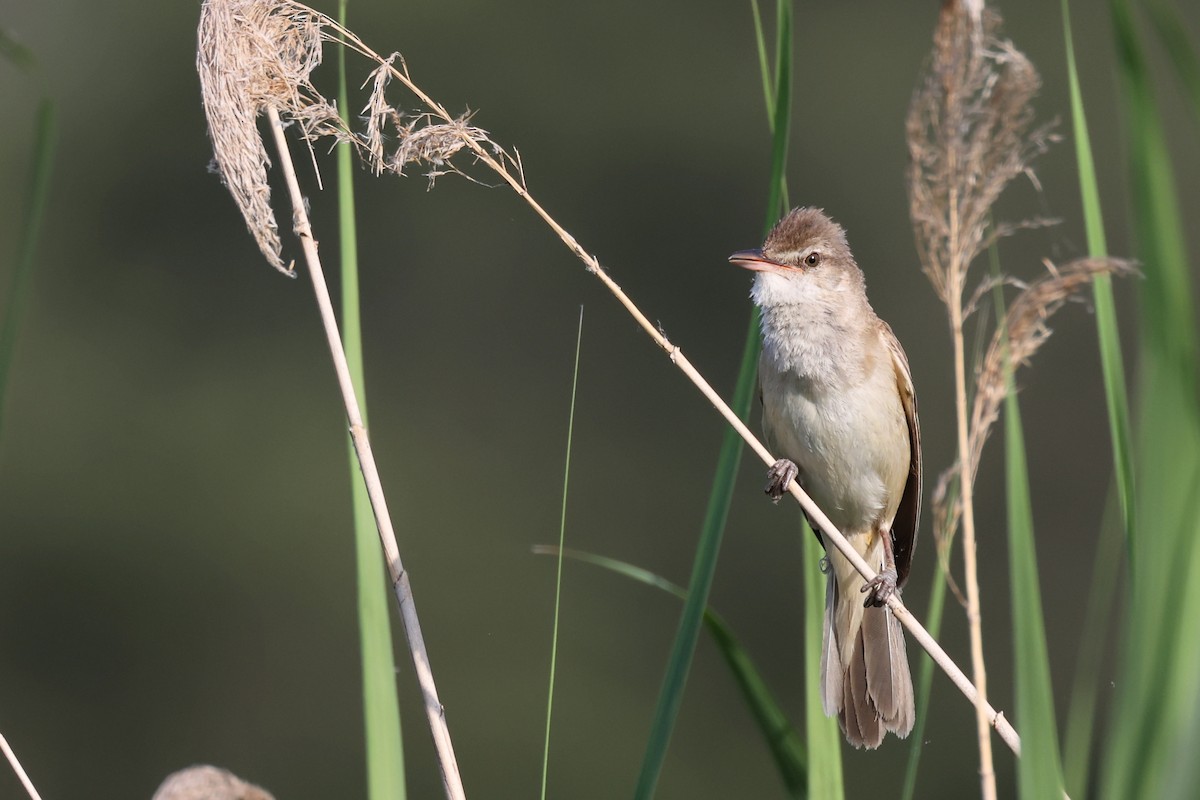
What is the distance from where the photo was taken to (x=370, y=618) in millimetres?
1852

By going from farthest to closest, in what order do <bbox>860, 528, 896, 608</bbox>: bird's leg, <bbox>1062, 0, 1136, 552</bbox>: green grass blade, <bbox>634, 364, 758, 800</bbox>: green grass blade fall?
1. <bbox>860, 528, 896, 608</bbox>: bird's leg
2. <bbox>634, 364, 758, 800</bbox>: green grass blade
3. <bbox>1062, 0, 1136, 552</bbox>: green grass blade

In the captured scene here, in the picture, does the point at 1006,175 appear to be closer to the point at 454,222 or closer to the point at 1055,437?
the point at 1055,437

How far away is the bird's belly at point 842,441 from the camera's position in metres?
3.32

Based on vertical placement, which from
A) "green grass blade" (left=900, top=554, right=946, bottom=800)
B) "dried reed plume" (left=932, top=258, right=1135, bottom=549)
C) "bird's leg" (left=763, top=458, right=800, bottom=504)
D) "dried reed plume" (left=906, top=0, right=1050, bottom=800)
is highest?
"dried reed plume" (left=906, top=0, right=1050, bottom=800)

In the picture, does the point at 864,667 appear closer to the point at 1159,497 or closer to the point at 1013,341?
the point at 1013,341

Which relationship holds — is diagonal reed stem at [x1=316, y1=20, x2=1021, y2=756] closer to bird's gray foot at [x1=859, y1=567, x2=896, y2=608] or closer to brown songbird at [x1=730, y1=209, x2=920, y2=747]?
bird's gray foot at [x1=859, y1=567, x2=896, y2=608]

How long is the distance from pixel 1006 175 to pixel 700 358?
848 centimetres

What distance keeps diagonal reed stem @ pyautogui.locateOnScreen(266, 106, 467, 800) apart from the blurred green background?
749cm

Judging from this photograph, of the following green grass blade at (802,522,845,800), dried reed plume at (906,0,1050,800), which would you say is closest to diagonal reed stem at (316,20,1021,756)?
green grass blade at (802,522,845,800)

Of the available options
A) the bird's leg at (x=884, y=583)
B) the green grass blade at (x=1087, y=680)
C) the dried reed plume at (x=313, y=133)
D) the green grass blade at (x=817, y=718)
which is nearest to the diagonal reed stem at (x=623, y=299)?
the dried reed plume at (x=313, y=133)

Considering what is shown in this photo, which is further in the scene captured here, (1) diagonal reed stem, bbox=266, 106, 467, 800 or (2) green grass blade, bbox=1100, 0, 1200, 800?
(1) diagonal reed stem, bbox=266, 106, 467, 800

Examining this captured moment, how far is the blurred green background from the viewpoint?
10.1 metres

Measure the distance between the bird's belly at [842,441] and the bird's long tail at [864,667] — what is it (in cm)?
17

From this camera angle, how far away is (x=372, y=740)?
1795mm
